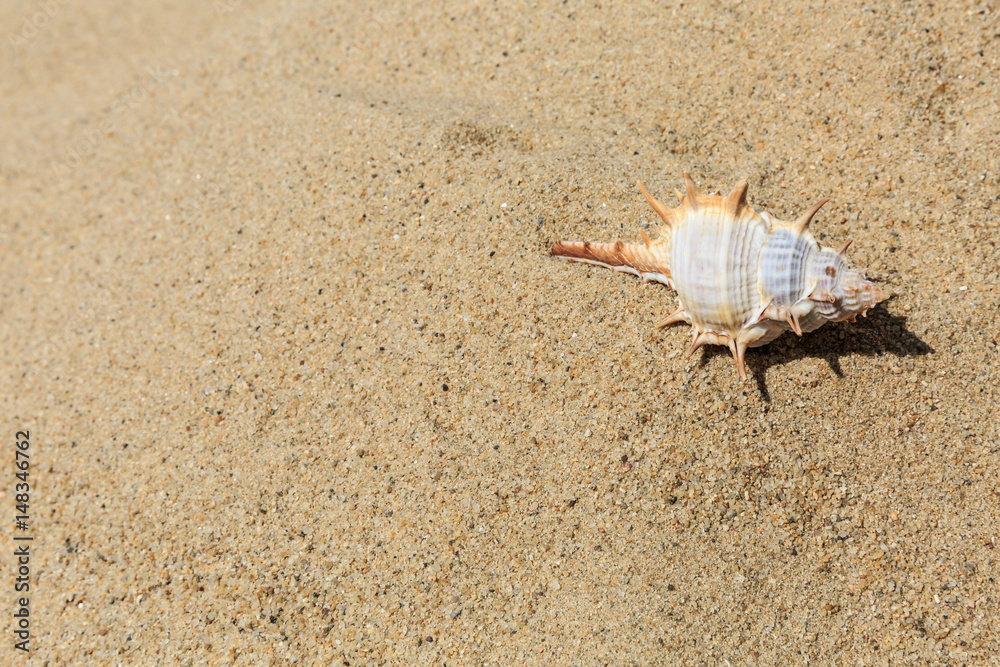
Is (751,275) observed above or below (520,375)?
above

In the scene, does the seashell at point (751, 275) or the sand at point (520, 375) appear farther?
the sand at point (520, 375)

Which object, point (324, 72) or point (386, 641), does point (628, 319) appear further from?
point (324, 72)

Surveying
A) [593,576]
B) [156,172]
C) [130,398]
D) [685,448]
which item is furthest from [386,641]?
[156,172]

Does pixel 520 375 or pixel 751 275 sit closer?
pixel 751 275

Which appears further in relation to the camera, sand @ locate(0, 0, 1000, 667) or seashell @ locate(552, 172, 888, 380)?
sand @ locate(0, 0, 1000, 667)
